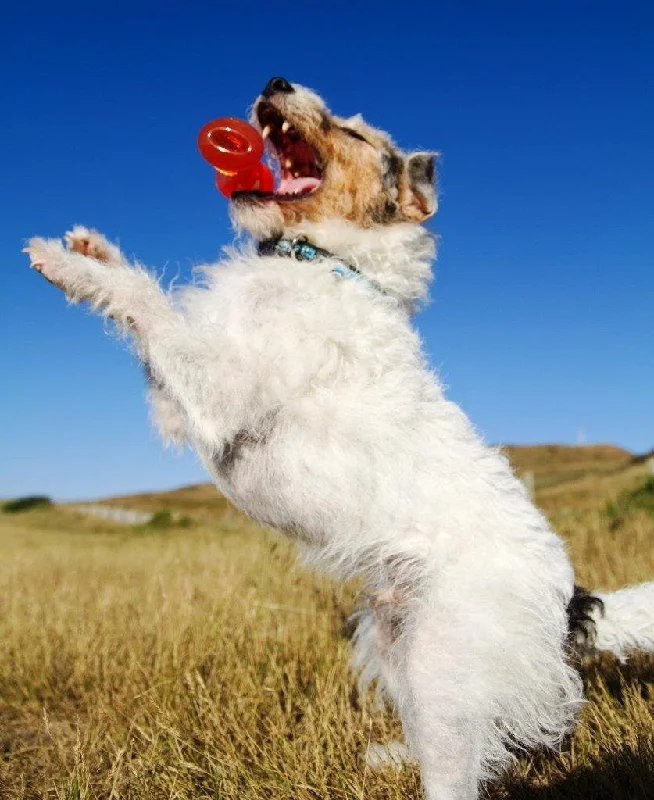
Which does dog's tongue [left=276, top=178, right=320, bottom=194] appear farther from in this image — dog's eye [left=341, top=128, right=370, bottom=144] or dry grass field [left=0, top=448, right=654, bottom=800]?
Result: dry grass field [left=0, top=448, right=654, bottom=800]

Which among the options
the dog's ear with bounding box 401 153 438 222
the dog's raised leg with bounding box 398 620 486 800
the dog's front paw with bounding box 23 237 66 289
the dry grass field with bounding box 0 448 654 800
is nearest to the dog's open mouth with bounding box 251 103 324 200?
the dog's ear with bounding box 401 153 438 222

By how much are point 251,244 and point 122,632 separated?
309cm

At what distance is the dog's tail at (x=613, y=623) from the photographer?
336 cm

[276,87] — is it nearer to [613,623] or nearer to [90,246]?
[90,246]

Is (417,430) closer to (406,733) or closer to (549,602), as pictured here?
(549,602)

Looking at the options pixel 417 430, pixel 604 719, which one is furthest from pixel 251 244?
pixel 604 719

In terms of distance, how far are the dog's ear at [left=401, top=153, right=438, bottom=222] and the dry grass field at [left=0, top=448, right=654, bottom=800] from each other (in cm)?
212

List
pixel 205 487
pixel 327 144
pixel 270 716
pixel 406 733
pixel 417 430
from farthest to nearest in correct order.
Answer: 1. pixel 205 487
2. pixel 327 144
3. pixel 270 716
4. pixel 417 430
5. pixel 406 733

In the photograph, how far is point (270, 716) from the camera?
393 centimetres

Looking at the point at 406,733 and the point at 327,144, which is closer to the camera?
the point at 406,733

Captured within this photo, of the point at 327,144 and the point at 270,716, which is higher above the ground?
the point at 327,144

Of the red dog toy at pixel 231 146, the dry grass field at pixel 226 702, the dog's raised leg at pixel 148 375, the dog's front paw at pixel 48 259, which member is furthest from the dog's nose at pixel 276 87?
the dry grass field at pixel 226 702

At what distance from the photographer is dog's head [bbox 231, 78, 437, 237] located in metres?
4.08

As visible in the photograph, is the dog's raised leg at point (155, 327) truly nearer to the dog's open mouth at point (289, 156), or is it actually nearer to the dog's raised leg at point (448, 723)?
the dog's open mouth at point (289, 156)
